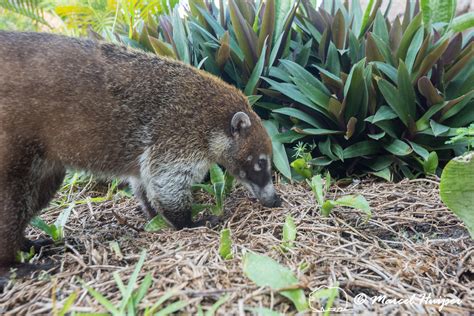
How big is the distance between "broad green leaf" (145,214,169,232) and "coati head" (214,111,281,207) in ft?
2.34

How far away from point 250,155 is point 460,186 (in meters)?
1.79

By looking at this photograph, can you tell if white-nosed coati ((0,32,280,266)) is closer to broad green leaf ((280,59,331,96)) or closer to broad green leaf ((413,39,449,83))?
broad green leaf ((280,59,331,96))

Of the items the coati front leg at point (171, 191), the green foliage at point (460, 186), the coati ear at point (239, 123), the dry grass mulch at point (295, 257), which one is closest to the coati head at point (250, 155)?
the coati ear at point (239, 123)

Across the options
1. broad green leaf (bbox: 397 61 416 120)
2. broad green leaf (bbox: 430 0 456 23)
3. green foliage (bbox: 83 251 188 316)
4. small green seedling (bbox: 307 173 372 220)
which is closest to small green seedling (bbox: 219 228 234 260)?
green foliage (bbox: 83 251 188 316)

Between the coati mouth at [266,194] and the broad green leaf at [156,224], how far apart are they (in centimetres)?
76

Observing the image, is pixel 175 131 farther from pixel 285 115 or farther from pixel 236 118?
pixel 285 115

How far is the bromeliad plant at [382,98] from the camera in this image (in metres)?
4.19

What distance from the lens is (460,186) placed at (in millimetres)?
2695

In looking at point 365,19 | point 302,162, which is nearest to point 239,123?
point 302,162

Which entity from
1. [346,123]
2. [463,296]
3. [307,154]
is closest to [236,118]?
[307,154]

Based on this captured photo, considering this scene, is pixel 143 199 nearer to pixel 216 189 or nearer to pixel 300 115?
Result: pixel 216 189

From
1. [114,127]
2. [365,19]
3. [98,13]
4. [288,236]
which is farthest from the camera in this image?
[98,13]

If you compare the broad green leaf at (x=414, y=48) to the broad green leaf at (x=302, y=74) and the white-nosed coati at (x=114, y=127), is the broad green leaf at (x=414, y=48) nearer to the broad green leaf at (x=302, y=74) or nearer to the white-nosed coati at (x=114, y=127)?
the broad green leaf at (x=302, y=74)

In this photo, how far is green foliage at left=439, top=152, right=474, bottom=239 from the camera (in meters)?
2.63
